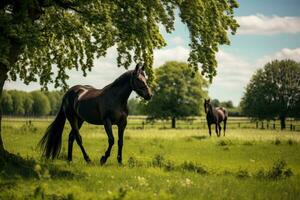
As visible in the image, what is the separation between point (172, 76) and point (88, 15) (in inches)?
2461

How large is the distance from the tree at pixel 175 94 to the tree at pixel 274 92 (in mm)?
9293

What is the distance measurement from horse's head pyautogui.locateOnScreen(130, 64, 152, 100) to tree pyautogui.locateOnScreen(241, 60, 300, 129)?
60.0 m

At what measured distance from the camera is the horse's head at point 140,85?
13.6 m

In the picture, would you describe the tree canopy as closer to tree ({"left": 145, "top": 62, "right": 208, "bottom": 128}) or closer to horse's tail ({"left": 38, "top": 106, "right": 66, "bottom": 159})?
horse's tail ({"left": 38, "top": 106, "right": 66, "bottom": 159})

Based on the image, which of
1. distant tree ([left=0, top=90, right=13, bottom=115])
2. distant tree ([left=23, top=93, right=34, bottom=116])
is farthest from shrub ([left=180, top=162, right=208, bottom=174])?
distant tree ([left=23, top=93, right=34, bottom=116])

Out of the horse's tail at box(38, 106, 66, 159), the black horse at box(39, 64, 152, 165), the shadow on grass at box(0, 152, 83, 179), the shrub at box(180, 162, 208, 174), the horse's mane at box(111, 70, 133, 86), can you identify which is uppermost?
the horse's mane at box(111, 70, 133, 86)

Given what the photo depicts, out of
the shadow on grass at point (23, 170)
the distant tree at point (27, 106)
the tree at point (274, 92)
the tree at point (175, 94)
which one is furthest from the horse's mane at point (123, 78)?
the distant tree at point (27, 106)

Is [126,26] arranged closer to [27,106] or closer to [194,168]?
[194,168]

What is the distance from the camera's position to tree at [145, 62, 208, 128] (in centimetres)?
7056

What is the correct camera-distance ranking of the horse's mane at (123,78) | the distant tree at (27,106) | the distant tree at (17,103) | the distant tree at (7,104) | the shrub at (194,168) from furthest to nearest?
the distant tree at (27,106) → the distant tree at (17,103) → the distant tree at (7,104) → the horse's mane at (123,78) → the shrub at (194,168)

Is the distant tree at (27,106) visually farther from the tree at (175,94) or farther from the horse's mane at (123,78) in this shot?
the horse's mane at (123,78)

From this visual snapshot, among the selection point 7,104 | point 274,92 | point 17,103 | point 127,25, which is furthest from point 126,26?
point 17,103

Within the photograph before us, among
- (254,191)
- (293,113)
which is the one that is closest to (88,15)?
(254,191)

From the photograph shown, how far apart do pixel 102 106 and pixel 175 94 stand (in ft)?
191
